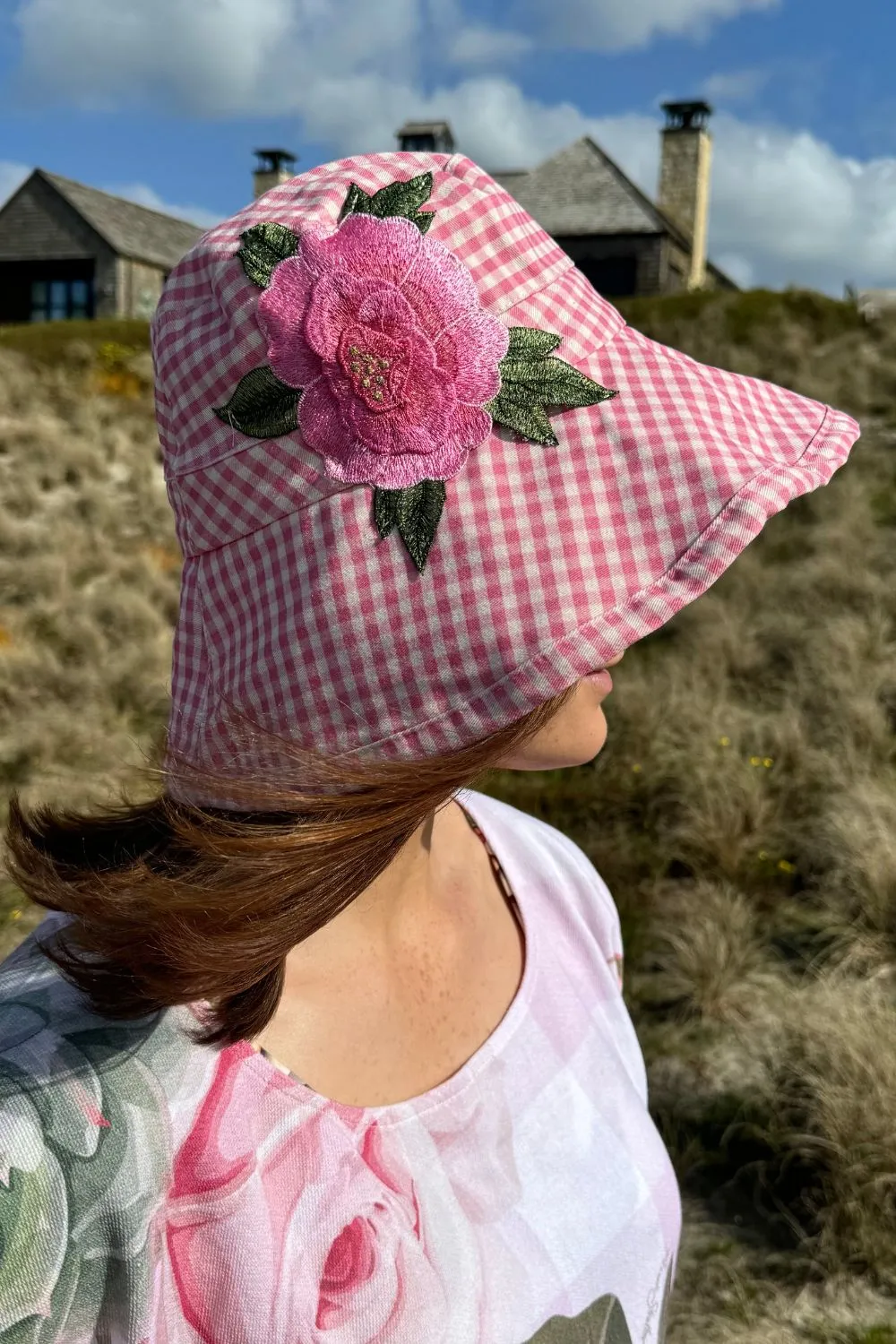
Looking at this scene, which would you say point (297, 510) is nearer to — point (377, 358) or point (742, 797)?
point (377, 358)

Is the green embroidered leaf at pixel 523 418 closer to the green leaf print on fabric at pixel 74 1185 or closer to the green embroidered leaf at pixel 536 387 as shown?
the green embroidered leaf at pixel 536 387

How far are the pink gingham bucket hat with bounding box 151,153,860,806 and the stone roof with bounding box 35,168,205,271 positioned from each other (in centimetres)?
2329

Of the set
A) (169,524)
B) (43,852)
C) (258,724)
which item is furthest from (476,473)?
(169,524)

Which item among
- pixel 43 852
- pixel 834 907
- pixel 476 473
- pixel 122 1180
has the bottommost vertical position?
pixel 834 907

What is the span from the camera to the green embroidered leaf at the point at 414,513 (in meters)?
1.16

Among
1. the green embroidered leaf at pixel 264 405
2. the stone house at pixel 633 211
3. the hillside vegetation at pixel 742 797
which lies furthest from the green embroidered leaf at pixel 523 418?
the stone house at pixel 633 211

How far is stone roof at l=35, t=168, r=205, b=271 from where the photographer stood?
23281mm

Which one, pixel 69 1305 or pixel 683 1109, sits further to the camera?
pixel 683 1109

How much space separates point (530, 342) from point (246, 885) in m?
0.72

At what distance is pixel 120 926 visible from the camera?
1173 millimetres

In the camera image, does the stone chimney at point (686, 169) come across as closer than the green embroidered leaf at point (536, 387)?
No

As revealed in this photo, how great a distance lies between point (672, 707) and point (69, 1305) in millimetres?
4966

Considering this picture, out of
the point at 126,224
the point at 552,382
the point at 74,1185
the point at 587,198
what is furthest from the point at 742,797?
the point at 126,224

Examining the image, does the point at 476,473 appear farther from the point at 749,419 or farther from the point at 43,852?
the point at 43,852
